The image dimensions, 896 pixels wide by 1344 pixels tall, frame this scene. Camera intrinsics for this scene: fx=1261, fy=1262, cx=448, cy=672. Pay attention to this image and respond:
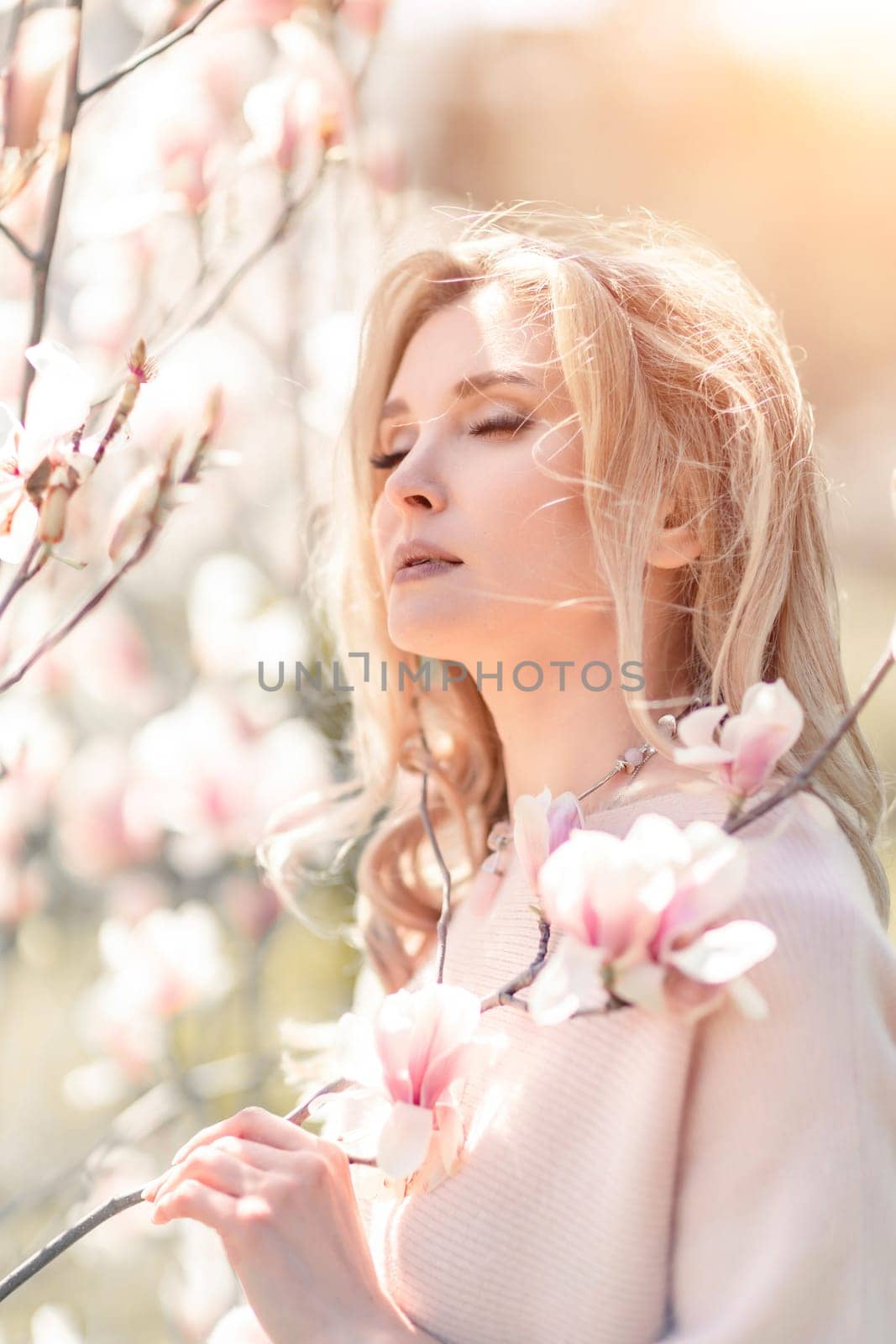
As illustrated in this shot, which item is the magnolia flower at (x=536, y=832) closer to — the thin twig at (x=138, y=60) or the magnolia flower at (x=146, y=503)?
the magnolia flower at (x=146, y=503)

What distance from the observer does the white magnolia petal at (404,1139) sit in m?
0.59

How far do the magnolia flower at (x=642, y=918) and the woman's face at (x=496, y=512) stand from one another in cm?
38

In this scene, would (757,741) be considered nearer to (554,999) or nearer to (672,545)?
(554,999)

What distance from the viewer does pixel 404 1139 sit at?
598 mm

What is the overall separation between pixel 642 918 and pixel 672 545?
0.45 m

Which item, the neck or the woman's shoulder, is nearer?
the woman's shoulder

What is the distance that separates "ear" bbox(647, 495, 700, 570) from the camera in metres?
0.91

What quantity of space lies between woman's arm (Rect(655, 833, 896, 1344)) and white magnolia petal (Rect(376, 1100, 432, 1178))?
0.58 feet

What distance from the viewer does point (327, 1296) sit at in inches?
27.5

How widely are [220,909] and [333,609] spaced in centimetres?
34

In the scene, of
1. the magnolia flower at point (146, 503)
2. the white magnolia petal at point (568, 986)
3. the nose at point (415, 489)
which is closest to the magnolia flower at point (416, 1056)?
the white magnolia petal at point (568, 986)

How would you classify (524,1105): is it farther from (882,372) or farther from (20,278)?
(882,372)

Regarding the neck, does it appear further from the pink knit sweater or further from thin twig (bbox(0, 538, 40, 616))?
thin twig (bbox(0, 538, 40, 616))

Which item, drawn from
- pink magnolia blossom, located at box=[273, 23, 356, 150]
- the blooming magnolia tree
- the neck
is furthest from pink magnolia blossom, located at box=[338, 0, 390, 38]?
the neck
